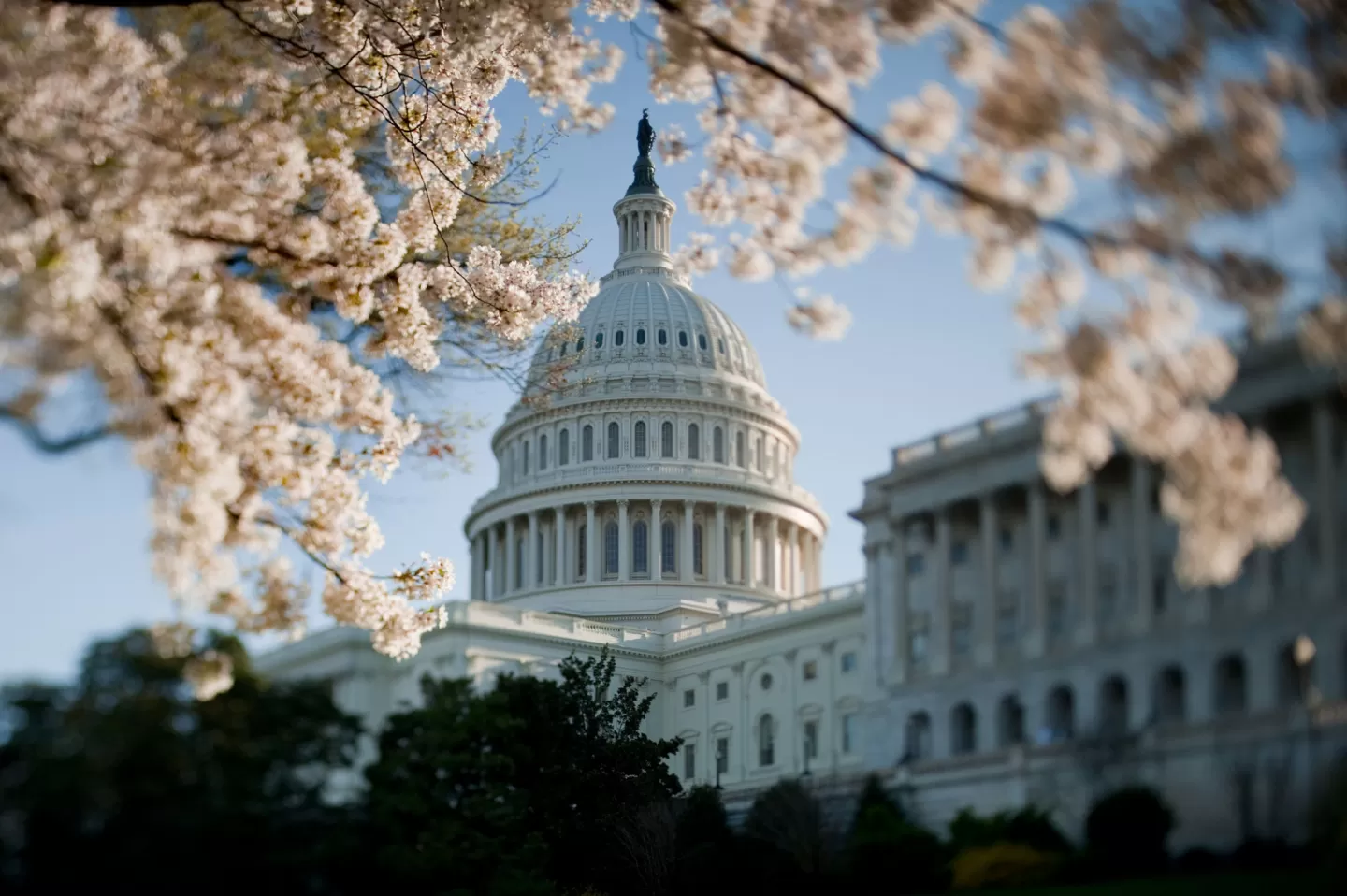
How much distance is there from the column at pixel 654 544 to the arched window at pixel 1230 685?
234ft

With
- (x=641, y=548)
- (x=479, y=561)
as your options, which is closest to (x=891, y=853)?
(x=641, y=548)

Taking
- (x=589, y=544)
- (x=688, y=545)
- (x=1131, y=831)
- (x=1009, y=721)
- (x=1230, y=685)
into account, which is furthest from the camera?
(x=688, y=545)

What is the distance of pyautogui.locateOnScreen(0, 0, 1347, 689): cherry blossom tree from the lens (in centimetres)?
950

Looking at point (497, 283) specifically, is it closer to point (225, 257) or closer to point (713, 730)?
point (225, 257)

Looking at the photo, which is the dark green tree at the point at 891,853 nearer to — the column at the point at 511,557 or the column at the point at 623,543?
the column at the point at 623,543

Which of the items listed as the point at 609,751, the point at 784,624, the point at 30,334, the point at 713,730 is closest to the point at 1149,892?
the point at 30,334

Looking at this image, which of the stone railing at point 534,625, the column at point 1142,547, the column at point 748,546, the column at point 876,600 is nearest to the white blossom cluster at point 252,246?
the column at point 876,600

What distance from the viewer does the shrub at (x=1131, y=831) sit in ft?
36.1

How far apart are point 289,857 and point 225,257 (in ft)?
15.6

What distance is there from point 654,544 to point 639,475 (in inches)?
155

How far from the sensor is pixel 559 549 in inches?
3423

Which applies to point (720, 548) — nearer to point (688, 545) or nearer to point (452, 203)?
point (688, 545)

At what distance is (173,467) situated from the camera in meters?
11.7

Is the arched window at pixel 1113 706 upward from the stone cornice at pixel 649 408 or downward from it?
downward
